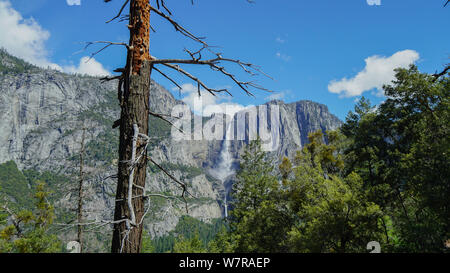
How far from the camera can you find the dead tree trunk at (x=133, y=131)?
2.64 meters

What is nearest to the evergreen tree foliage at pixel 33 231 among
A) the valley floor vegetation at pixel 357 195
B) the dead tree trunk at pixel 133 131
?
the valley floor vegetation at pixel 357 195

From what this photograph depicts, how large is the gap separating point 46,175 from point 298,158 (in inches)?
7161

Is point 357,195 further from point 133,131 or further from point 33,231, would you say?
point 33,231

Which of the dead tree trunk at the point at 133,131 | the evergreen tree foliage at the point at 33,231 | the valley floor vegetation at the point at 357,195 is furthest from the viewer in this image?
the evergreen tree foliage at the point at 33,231

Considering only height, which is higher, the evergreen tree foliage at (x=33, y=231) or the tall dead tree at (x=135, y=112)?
the tall dead tree at (x=135, y=112)

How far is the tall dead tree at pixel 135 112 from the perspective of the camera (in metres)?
2.66

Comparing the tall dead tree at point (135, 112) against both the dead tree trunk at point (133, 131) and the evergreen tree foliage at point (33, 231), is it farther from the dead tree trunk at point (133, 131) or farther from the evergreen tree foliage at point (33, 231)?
the evergreen tree foliage at point (33, 231)

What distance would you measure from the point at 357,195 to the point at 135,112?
14424mm

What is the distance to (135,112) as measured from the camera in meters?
2.85

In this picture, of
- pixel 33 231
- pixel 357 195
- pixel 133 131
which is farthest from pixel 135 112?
pixel 33 231

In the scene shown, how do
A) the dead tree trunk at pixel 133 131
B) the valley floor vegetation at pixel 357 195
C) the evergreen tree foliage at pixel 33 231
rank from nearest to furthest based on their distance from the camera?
the dead tree trunk at pixel 133 131, the valley floor vegetation at pixel 357 195, the evergreen tree foliage at pixel 33 231

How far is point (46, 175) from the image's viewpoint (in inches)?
6363

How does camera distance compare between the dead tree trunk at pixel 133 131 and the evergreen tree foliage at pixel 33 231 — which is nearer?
the dead tree trunk at pixel 133 131
